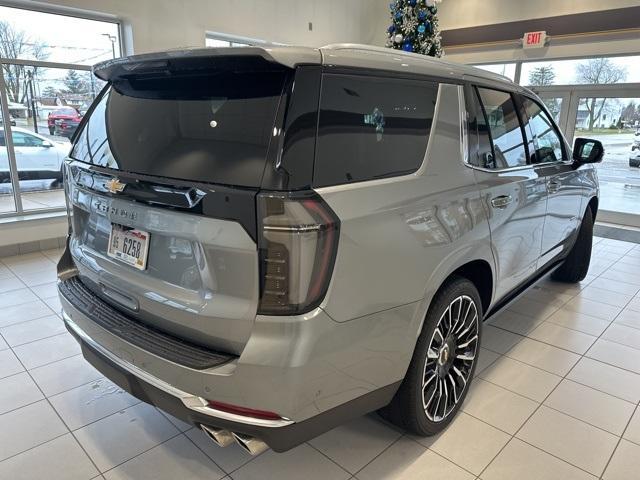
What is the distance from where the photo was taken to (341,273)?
51.4 inches

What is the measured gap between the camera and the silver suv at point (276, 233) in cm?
125

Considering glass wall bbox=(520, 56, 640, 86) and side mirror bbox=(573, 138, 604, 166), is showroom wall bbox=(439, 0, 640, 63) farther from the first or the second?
side mirror bbox=(573, 138, 604, 166)

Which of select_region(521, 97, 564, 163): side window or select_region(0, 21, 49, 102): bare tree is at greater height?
select_region(0, 21, 49, 102): bare tree

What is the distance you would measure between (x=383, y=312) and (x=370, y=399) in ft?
1.07

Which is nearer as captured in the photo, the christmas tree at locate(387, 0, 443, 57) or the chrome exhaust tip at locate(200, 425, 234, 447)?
the chrome exhaust tip at locate(200, 425, 234, 447)

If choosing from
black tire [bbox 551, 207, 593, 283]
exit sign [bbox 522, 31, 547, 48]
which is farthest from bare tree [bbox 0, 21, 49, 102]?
exit sign [bbox 522, 31, 547, 48]

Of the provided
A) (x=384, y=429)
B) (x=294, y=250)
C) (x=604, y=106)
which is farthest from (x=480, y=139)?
(x=604, y=106)

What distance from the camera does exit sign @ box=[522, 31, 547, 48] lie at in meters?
6.88

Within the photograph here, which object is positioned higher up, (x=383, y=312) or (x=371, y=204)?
(x=371, y=204)

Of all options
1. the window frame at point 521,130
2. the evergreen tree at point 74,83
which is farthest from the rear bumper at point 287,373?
the evergreen tree at point 74,83

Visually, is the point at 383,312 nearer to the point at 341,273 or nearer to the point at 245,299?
the point at 341,273

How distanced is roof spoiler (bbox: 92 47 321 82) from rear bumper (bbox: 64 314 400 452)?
3.21ft

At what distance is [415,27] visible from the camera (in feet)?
19.4

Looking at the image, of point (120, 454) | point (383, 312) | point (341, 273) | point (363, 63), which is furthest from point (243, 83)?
point (120, 454)
